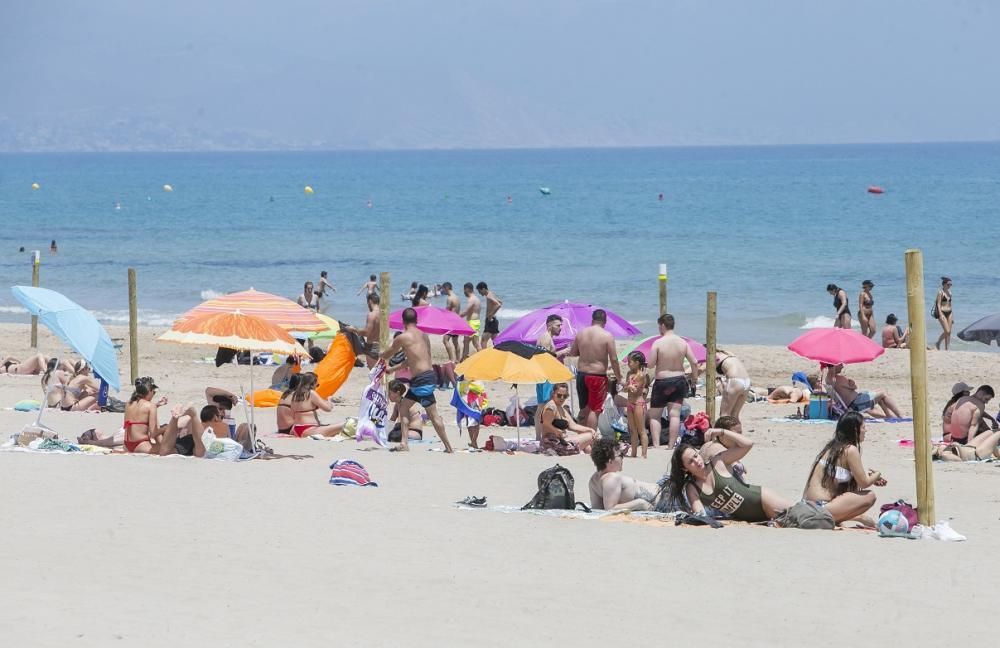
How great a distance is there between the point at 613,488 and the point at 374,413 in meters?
3.94

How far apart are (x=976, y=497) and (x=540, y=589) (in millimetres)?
4945

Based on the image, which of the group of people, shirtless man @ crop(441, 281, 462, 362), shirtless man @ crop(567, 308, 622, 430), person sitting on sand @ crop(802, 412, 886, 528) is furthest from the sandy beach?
the group of people

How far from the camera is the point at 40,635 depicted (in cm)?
643

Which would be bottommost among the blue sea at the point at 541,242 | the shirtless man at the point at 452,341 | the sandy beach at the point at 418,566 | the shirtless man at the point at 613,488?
the sandy beach at the point at 418,566

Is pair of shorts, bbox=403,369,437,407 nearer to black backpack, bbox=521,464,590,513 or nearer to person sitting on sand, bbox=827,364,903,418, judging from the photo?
black backpack, bbox=521,464,590,513

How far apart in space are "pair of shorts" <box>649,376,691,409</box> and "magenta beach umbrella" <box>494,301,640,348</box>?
1863 millimetres

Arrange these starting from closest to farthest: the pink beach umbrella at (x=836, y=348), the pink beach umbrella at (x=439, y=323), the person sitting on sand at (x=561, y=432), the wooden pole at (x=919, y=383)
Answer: the wooden pole at (x=919, y=383)
the person sitting on sand at (x=561, y=432)
the pink beach umbrella at (x=836, y=348)
the pink beach umbrella at (x=439, y=323)

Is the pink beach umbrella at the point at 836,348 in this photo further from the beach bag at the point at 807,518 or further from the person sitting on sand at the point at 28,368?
the person sitting on sand at the point at 28,368

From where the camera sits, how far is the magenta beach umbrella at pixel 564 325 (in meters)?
15.1

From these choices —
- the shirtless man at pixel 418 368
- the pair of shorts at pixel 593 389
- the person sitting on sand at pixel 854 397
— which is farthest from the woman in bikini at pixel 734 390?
the shirtless man at pixel 418 368

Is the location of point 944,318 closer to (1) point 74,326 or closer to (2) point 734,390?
(2) point 734,390

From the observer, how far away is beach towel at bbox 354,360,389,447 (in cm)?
1314

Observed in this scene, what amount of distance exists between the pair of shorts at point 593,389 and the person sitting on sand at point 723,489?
3638 millimetres

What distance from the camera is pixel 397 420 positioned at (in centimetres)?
1399
